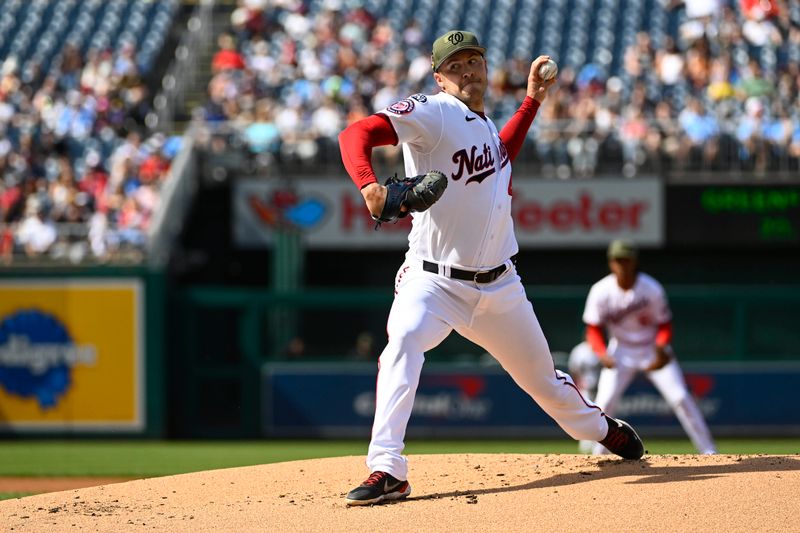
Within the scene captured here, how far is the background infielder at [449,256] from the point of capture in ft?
18.6

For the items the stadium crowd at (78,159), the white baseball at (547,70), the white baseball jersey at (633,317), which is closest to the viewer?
the white baseball at (547,70)

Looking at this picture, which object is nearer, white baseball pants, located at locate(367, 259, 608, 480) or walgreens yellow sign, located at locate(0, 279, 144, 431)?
white baseball pants, located at locate(367, 259, 608, 480)

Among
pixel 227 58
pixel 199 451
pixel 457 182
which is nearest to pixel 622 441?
pixel 457 182

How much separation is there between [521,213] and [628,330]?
24.2 feet

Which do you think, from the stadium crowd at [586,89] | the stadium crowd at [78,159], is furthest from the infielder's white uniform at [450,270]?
the stadium crowd at [586,89]

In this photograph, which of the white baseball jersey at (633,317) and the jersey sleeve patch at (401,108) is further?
the white baseball jersey at (633,317)

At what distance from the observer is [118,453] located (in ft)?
43.1

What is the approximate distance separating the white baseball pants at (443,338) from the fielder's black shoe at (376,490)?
0.11 feet

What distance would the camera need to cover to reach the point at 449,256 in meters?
5.86

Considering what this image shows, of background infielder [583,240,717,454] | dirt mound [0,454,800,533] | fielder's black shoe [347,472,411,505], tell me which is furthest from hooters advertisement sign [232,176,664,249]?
fielder's black shoe [347,472,411,505]

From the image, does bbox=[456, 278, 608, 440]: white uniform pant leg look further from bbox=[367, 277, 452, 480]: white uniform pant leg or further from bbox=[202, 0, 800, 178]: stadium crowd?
bbox=[202, 0, 800, 178]: stadium crowd

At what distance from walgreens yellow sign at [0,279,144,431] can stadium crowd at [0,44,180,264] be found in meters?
0.44

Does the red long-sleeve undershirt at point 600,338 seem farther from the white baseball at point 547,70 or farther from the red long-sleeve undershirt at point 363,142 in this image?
the red long-sleeve undershirt at point 363,142

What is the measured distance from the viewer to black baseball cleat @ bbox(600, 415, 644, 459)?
648cm
